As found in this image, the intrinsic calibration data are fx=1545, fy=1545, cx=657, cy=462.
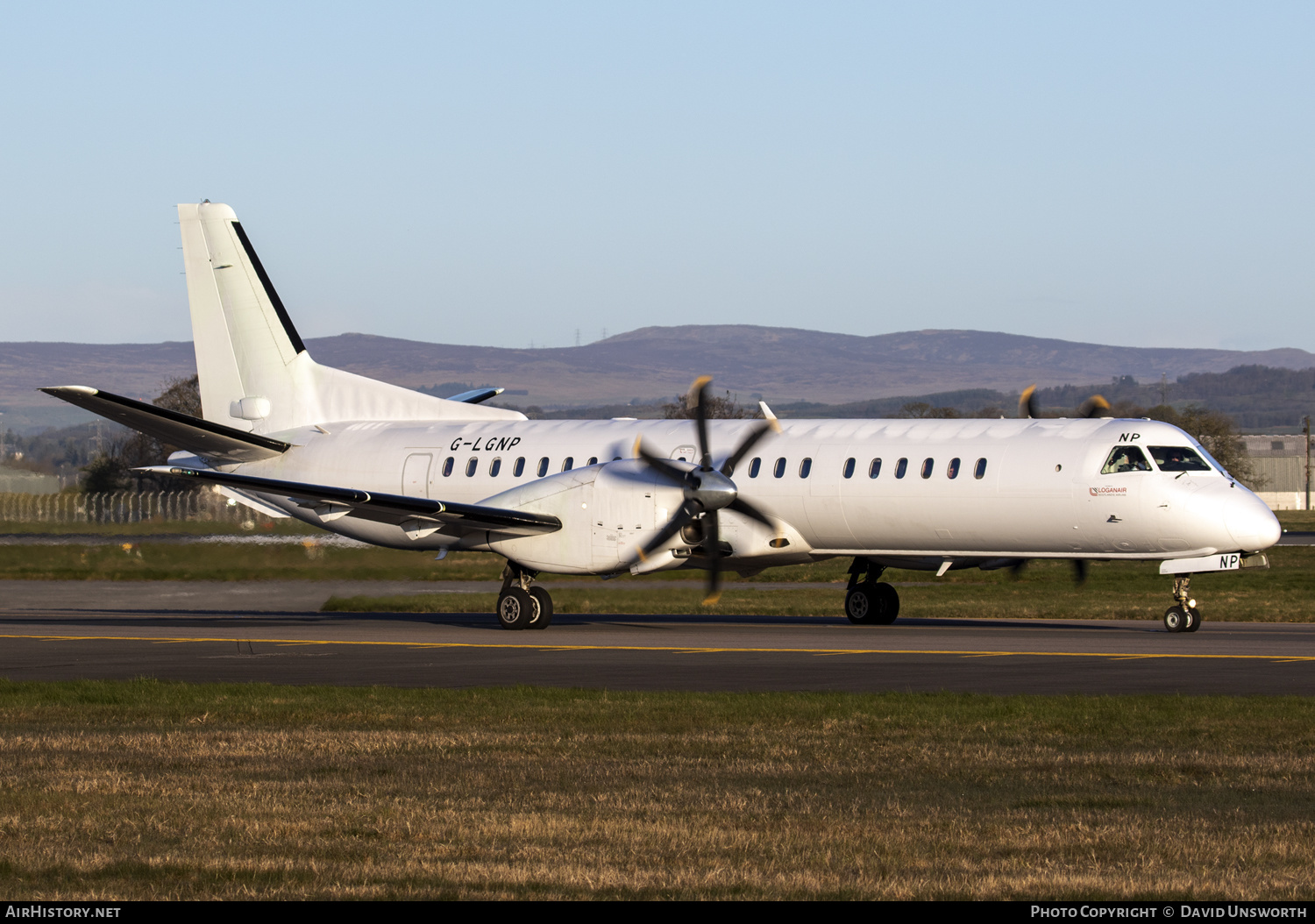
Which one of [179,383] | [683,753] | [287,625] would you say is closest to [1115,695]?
[683,753]

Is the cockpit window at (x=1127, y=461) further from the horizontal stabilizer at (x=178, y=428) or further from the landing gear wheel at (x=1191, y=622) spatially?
the horizontal stabilizer at (x=178, y=428)

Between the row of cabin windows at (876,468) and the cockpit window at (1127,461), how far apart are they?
2.05m

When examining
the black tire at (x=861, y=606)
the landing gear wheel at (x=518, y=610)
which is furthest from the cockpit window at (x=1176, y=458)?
the landing gear wheel at (x=518, y=610)

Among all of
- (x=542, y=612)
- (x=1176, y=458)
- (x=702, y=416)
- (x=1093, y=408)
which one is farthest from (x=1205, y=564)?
(x=542, y=612)

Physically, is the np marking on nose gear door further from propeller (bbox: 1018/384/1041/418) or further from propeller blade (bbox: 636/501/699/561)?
propeller blade (bbox: 636/501/699/561)

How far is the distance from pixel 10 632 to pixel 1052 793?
2139 cm

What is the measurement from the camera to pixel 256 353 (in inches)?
1320

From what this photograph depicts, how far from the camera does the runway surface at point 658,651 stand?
1900 cm

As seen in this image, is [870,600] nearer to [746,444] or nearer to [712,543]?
[746,444]

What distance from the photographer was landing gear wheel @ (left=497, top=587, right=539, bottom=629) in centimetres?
2778

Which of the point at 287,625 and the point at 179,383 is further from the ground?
the point at 179,383

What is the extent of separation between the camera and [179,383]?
10794 cm

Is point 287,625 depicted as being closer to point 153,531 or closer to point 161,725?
point 153,531

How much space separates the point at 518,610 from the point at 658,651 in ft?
17.6
